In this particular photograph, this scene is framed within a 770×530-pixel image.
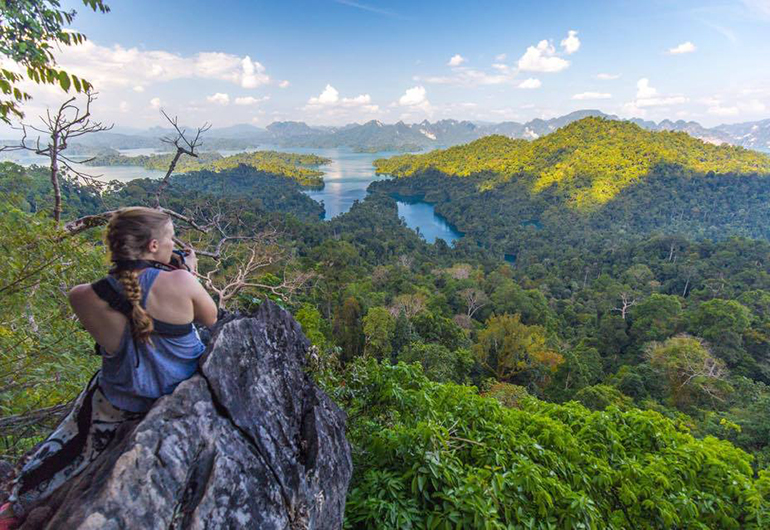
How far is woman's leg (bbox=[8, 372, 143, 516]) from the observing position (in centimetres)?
157

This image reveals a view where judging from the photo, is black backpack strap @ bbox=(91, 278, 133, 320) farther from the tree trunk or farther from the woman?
the tree trunk

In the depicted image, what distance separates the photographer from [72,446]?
1665 millimetres

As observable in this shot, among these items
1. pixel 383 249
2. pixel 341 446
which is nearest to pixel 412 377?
pixel 341 446

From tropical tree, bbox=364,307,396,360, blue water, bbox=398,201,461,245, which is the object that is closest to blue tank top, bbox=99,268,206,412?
tropical tree, bbox=364,307,396,360

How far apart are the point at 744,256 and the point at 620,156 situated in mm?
50180

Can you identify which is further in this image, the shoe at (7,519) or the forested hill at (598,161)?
the forested hill at (598,161)

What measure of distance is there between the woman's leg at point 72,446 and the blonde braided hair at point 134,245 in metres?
0.44

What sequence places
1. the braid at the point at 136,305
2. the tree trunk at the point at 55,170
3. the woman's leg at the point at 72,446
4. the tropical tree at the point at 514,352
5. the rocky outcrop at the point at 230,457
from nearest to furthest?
1. the rocky outcrop at the point at 230,457
2. the braid at the point at 136,305
3. the woman's leg at the point at 72,446
4. the tree trunk at the point at 55,170
5. the tropical tree at the point at 514,352

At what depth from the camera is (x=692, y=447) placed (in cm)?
315

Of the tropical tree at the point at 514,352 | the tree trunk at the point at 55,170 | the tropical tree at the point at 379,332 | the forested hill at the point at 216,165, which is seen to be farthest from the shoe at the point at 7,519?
the forested hill at the point at 216,165

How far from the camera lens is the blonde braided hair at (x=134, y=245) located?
1.47 meters

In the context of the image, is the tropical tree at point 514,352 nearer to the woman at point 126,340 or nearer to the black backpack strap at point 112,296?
the woman at point 126,340

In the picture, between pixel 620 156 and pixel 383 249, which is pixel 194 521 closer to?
pixel 383 249

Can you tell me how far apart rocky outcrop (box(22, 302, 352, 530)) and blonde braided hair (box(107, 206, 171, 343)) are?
36 centimetres
